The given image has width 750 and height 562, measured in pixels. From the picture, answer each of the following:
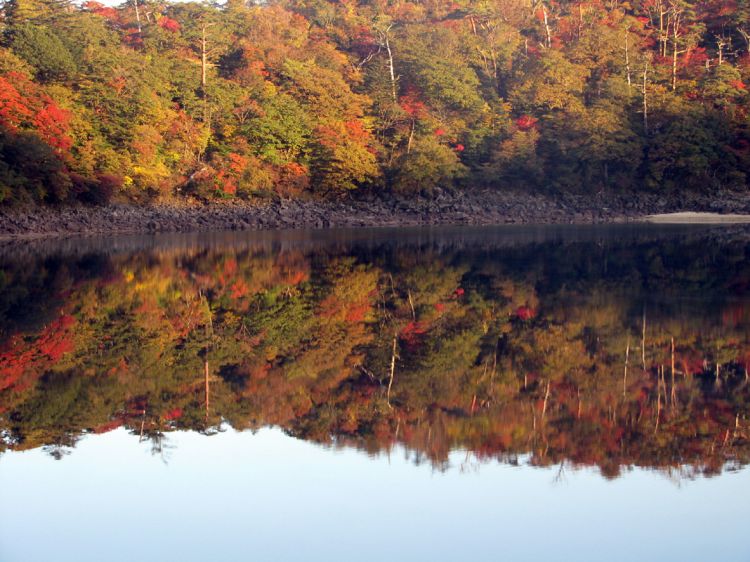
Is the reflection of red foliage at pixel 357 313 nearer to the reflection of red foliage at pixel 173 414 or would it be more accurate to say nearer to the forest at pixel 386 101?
the reflection of red foliage at pixel 173 414

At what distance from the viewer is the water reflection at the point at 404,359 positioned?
21.8 feet

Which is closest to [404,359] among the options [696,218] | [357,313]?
[357,313]

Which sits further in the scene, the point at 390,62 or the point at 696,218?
the point at 390,62

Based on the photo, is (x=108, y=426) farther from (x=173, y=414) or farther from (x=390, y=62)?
(x=390, y=62)

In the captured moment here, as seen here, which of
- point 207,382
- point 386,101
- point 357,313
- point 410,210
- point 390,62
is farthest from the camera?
point 390,62

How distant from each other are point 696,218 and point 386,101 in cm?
1688

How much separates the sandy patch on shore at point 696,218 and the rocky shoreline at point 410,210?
891 mm


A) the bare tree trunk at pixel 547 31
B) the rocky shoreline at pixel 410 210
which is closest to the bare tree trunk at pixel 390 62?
the rocky shoreline at pixel 410 210

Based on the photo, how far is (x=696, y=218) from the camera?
4397 cm

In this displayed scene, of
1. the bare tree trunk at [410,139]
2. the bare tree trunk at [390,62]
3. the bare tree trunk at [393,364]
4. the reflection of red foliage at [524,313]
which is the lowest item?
the reflection of red foliage at [524,313]

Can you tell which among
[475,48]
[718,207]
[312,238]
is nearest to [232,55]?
[475,48]

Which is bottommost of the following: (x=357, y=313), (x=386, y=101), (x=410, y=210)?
(x=410, y=210)

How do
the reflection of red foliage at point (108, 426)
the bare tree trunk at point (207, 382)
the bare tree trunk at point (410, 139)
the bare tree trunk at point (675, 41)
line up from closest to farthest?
the reflection of red foliage at point (108, 426)
the bare tree trunk at point (207, 382)
the bare tree trunk at point (410, 139)
the bare tree trunk at point (675, 41)

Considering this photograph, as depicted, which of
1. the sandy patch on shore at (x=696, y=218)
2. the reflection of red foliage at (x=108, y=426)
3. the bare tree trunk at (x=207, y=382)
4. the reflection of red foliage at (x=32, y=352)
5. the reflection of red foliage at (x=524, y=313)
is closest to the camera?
the reflection of red foliage at (x=108, y=426)
